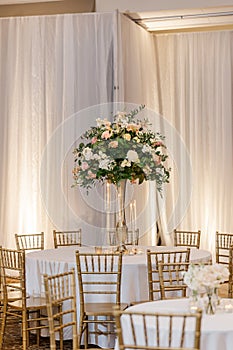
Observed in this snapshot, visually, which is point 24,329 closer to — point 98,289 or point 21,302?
point 21,302

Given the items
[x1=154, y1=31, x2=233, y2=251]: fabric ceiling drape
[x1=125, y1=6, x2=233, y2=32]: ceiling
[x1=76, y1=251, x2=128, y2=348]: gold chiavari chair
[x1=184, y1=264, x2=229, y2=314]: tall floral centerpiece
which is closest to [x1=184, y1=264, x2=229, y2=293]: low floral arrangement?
[x1=184, y1=264, x2=229, y2=314]: tall floral centerpiece

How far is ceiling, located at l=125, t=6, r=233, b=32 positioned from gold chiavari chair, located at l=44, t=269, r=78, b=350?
4.51 metres

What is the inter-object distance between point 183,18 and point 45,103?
2.29m

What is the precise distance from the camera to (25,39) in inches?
367

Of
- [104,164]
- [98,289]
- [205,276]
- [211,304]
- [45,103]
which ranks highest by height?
[45,103]

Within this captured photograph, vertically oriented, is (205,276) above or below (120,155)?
below

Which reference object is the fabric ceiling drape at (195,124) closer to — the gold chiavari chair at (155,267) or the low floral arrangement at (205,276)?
the gold chiavari chair at (155,267)

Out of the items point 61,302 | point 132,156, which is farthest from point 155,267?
point 61,302

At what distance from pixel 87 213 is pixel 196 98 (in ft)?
8.80

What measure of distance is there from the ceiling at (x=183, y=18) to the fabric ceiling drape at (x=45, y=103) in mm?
805

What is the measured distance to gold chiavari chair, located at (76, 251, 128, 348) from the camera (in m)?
5.90

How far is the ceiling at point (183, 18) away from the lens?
372 inches

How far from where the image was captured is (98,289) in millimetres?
6203

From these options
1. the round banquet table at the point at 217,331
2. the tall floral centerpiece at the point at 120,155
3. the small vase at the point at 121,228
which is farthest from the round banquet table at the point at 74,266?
the round banquet table at the point at 217,331
